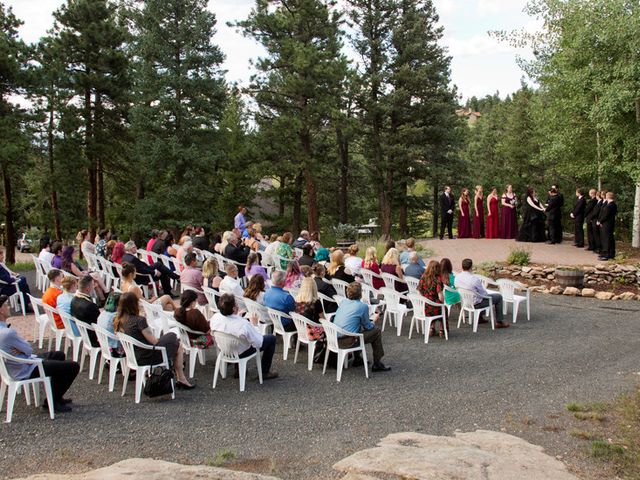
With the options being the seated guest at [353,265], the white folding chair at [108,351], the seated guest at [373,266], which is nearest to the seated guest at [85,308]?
the white folding chair at [108,351]

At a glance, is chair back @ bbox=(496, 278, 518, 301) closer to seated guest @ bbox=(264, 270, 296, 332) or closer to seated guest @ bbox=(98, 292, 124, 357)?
seated guest @ bbox=(264, 270, 296, 332)

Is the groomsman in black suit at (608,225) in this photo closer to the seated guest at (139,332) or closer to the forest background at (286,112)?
the forest background at (286,112)

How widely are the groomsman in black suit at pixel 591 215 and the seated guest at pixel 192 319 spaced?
37.5ft

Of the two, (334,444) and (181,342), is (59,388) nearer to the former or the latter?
(181,342)

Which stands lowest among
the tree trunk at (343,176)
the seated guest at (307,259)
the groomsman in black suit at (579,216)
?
the seated guest at (307,259)

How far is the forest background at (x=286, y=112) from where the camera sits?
53.4 feet

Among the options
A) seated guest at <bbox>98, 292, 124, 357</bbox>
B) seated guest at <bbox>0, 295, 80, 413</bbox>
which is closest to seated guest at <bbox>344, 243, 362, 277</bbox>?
seated guest at <bbox>98, 292, 124, 357</bbox>

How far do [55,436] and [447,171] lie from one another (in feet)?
81.3

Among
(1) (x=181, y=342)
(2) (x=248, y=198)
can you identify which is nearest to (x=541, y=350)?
(1) (x=181, y=342)

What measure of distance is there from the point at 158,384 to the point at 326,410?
1.70m

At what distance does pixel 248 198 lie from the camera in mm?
31250

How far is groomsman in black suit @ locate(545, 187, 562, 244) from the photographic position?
54.7 feet

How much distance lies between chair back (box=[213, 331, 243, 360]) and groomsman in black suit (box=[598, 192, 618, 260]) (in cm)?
1089

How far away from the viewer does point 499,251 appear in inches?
632
